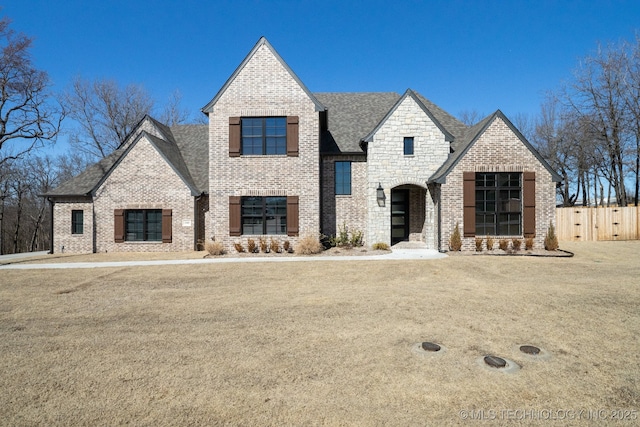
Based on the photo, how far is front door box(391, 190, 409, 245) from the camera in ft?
55.9

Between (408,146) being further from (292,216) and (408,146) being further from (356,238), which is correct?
(292,216)

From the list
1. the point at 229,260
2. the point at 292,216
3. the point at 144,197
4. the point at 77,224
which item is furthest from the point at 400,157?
the point at 77,224

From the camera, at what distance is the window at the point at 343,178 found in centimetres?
1667

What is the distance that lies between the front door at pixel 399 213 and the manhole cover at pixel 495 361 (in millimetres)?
13097

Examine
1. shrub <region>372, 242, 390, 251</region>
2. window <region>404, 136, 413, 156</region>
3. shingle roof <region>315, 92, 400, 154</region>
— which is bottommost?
shrub <region>372, 242, 390, 251</region>

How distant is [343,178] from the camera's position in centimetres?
1672

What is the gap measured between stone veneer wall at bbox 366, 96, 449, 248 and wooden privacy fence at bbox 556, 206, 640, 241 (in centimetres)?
1266

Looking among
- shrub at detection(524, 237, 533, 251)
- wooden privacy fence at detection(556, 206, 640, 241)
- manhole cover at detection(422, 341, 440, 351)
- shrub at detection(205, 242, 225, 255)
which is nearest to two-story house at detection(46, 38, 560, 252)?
Result: shrub at detection(524, 237, 533, 251)

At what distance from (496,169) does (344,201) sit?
7.07 meters

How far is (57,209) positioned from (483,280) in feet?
65.4

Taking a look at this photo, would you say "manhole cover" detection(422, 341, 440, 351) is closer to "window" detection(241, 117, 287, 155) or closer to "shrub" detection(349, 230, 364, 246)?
"shrub" detection(349, 230, 364, 246)

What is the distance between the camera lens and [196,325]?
5.49m

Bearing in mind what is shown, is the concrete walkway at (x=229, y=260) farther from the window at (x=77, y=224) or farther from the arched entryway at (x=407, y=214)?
the window at (x=77, y=224)

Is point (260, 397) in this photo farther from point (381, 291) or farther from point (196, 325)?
point (381, 291)
